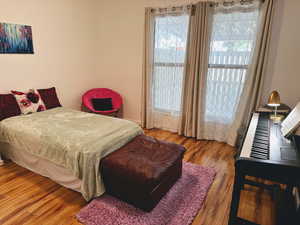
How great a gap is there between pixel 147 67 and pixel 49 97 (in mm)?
1814

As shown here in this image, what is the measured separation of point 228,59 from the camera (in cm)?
304

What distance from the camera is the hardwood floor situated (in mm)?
1741

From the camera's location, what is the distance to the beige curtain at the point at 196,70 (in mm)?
3033

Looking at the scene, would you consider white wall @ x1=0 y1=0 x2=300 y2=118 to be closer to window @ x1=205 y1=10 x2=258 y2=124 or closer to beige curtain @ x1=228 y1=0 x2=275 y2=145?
beige curtain @ x1=228 y1=0 x2=275 y2=145

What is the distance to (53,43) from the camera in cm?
340

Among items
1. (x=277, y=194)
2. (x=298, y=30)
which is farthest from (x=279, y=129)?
(x=298, y=30)

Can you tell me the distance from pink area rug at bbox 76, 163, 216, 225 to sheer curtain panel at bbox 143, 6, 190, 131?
1802 millimetres

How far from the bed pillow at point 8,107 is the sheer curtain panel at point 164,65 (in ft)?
7.08

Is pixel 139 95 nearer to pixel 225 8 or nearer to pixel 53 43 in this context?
pixel 53 43

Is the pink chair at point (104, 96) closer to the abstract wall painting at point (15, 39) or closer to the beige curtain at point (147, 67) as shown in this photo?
the beige curtain at point (147, 67)

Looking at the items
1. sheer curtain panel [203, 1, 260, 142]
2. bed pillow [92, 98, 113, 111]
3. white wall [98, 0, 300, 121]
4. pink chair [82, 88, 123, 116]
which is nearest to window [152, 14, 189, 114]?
white wall [98, 0, 300, 121]

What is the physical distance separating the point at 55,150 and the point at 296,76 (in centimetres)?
320

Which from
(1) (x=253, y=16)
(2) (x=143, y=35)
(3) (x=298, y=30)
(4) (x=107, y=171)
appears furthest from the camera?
(2) (x=143, y=35)

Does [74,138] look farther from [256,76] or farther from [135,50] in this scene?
[256,76]
